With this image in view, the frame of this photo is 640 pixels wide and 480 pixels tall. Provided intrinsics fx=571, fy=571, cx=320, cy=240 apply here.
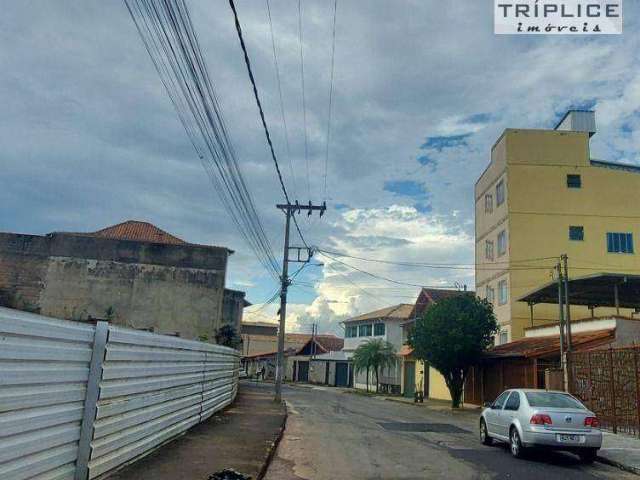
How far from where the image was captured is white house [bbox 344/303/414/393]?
47281mm

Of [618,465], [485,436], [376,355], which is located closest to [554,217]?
[376,355]

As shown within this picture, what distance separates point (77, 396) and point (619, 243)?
36.4 m

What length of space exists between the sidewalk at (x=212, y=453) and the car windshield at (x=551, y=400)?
17.7 ft

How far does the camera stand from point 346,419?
19172 millimetres

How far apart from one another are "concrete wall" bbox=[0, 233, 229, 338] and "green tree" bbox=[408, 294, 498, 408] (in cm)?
1127

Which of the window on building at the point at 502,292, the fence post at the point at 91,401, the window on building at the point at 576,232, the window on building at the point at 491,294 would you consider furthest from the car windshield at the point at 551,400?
the window on building at the point at 491,294

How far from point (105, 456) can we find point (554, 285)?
24.0 meters

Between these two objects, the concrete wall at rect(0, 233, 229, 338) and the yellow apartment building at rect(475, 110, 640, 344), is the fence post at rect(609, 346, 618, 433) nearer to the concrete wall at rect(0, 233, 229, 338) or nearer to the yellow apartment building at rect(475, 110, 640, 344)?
the yellow apartment building at rect(475, 110, 640, 344)

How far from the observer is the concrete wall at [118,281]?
30.6m

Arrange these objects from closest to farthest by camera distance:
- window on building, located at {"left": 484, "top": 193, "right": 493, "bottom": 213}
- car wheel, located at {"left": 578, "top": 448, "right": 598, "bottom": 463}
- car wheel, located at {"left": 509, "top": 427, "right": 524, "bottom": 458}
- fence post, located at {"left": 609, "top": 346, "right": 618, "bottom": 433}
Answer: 1. car wheel, located at {"left": 578, "top": 448, "right": 598, "bottom": 463}
2. car wheel, located at {"left": 509, "top": 427, "right": 524, "bottom": 458}
3. fence post, located at {"left": 609, "top": 346, "right": 618, "bottom": 433}
4. window on building, located at {"left": 484, "top": 193, "right": 493, "bottom": 213}

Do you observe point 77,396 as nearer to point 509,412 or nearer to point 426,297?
point 509,412

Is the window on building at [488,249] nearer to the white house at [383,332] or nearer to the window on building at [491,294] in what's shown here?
the window on building at [491,294]

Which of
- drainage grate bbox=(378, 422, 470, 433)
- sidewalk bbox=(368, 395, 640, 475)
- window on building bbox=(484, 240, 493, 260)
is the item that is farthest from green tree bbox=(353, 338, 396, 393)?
sidewalk bbox=(368, 395, 640, 475)

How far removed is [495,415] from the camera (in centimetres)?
1291
